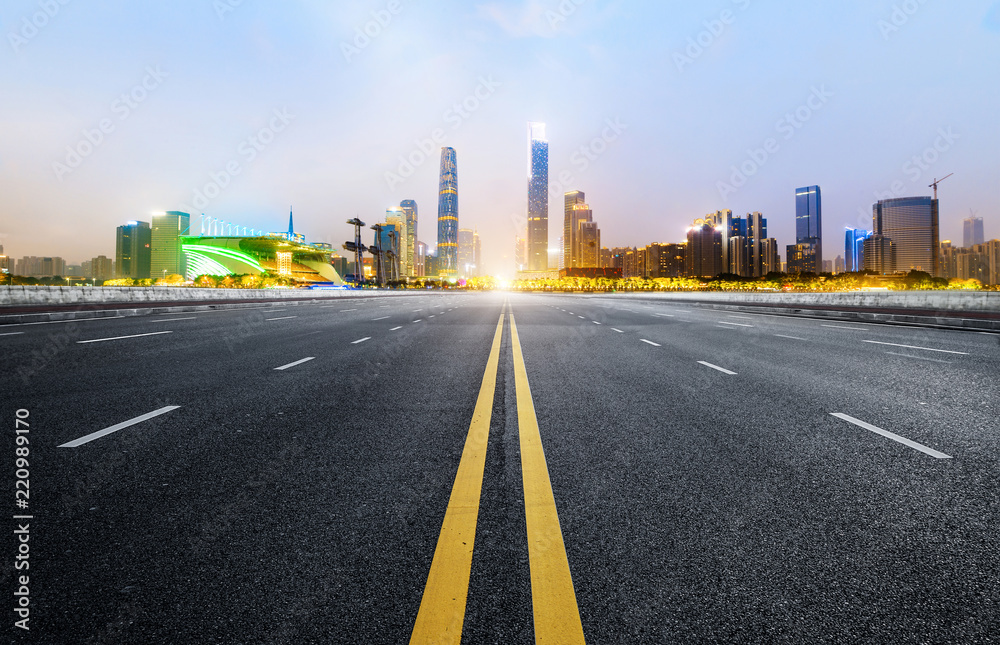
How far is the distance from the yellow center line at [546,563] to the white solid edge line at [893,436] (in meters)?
3.13

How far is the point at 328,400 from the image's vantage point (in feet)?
20.6

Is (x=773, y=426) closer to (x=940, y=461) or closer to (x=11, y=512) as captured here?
(x=940, y=461)

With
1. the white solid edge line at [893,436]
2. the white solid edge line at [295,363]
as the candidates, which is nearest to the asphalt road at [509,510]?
the white solid edge line at [893,436]

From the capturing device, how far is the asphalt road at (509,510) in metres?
2.13

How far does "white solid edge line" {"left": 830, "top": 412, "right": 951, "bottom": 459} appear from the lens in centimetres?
422

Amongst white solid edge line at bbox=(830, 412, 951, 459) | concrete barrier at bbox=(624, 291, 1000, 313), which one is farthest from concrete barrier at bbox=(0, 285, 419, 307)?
concrete barrier at bbox=(624, 291, 1000, 313)

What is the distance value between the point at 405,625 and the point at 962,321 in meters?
22.9

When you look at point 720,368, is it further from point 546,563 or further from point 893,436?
point 546,563

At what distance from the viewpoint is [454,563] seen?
248 cm

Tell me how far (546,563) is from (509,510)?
0.64 m

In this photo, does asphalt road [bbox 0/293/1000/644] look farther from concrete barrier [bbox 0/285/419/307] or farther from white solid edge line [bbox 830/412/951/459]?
concrete barrier [bbox 0/285/419/307]

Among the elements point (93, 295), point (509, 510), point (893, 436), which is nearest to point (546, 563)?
point (509, 510)

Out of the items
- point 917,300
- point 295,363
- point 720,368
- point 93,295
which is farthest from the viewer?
point 917,300

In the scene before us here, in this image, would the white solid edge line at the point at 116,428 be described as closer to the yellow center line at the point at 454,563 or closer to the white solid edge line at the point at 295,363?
the white solid edge line at the point at 295,363
